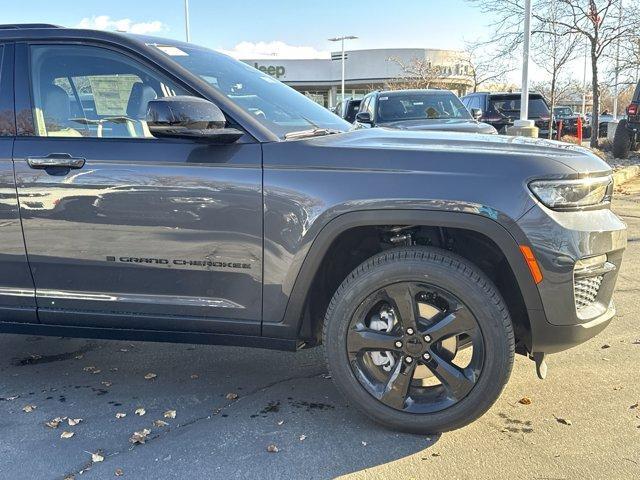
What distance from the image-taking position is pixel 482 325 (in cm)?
267

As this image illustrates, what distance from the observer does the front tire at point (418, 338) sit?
2678 mm

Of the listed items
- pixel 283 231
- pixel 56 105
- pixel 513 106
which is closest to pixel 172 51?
pixel 56 105

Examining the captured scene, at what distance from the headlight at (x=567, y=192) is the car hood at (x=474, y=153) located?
0.05 m

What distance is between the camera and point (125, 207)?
2.86 meters

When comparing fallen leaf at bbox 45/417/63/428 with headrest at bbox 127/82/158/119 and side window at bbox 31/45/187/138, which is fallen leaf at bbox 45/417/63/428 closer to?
side window at bbox 31/45/187/138

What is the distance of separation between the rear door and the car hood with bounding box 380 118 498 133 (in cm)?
497

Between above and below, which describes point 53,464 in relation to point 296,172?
below

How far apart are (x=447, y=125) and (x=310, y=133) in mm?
5104

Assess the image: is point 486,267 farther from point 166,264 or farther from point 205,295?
point 166,264

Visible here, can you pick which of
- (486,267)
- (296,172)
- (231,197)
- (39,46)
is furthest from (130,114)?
(486,267)

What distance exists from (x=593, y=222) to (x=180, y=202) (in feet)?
6.20

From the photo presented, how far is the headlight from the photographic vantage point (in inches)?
101

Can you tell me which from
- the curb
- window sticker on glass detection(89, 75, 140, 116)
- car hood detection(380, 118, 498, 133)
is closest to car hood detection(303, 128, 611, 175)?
window sticker on glass detection(89, 75, 140, 116)

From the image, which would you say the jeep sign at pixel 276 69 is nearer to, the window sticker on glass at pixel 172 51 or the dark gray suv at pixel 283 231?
the window sticker on glass at pixel 172 51
